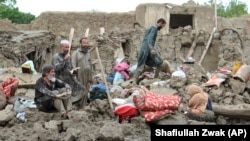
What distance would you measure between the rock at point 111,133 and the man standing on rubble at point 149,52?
3496mm

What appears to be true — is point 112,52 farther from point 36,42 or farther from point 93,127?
point 93,127

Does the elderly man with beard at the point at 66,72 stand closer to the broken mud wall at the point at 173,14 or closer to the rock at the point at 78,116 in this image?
the rock at the point at 78,116

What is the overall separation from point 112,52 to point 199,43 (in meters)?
2.41

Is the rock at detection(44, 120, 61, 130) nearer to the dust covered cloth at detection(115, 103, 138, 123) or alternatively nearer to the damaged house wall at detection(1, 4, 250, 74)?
the dust covered cloth at detection(115, 103, 138, 123)

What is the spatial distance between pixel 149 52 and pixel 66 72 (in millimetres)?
2373

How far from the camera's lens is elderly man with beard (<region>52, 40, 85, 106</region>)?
10312 millimetres

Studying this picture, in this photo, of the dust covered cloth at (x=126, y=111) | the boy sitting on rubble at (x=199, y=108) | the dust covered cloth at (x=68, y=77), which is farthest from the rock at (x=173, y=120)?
the dust covered cloth at (x=68, y=77)

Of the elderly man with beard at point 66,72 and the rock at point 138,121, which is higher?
the elderly man with beard at point 66,72

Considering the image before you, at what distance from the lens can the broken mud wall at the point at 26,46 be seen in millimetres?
15633

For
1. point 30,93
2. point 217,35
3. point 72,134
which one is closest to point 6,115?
point 72,134

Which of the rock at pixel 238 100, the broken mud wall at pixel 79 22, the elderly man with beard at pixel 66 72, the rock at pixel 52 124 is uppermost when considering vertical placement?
the broken mud wall at pixel 79 22

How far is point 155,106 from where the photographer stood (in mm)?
9578

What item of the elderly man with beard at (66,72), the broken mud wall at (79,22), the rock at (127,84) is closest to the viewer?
the elderly man with beard at (66,72)

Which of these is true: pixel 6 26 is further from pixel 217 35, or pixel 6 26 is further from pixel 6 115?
pixel 6 115
